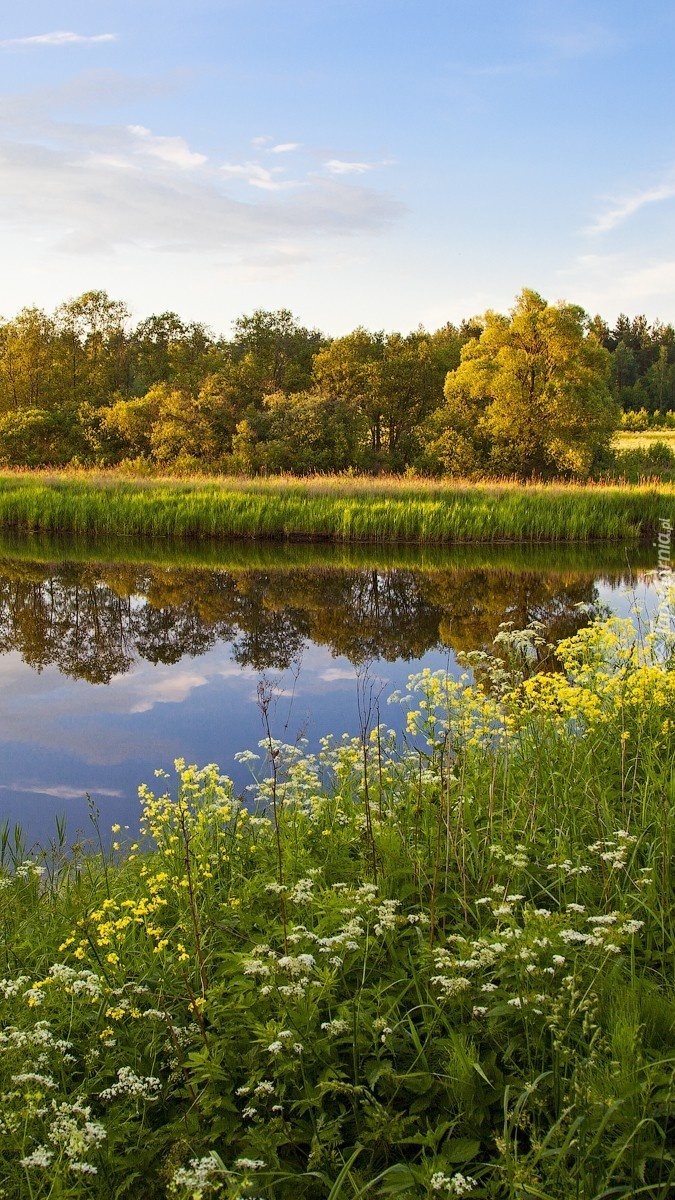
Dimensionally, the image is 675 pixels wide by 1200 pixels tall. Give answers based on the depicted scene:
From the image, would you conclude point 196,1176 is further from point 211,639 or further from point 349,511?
point 349,511

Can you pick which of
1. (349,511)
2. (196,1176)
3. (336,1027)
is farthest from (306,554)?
(196,1176)

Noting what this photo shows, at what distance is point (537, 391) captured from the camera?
33.7m

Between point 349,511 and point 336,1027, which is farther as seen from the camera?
point 349,511

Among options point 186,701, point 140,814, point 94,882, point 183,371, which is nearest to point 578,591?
point 186,701

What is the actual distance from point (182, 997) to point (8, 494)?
2296 centimetres

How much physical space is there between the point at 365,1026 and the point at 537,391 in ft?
110

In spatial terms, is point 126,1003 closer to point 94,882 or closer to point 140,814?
point 94,882

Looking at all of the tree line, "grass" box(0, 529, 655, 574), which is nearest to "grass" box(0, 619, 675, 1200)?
"grass" box(0, 529, 655, 574)

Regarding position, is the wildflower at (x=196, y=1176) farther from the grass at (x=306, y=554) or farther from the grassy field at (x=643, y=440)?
the grassy field at (x=643, y=440)

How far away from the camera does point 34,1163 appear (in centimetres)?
188

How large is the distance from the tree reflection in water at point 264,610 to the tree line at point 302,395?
17.7 meters

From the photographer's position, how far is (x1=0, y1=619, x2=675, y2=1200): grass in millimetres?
1999

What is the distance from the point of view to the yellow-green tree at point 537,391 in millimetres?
32781

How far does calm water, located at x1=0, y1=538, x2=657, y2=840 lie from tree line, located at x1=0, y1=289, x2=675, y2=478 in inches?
626
